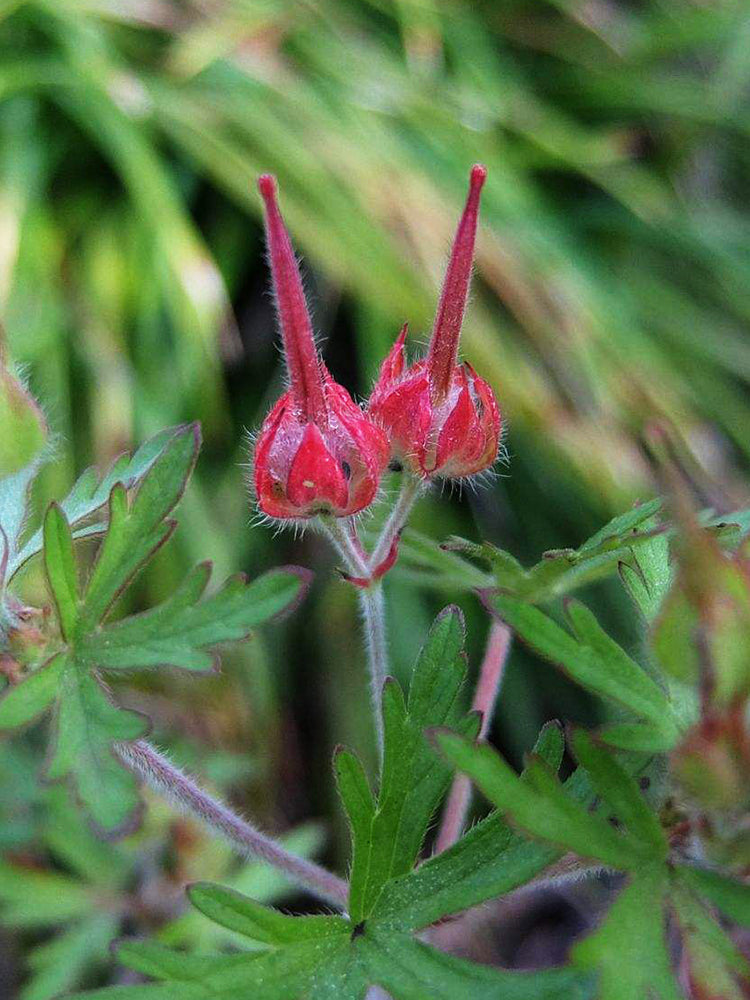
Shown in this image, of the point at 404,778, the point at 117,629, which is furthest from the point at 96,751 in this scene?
the point at 404,778

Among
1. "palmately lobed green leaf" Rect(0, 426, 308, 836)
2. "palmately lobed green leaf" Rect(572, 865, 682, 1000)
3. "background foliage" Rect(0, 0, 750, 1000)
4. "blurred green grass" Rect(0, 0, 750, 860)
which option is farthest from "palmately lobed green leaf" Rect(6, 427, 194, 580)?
"blurred green grass" Rect(0, 0, 750, 860)

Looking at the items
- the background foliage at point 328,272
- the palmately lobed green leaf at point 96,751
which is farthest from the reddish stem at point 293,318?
the background foliage at point 328,272

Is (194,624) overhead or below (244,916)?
overhead

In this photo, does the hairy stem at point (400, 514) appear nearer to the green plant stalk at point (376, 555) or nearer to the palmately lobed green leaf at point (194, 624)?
the green plant stalk at point (376, 555)

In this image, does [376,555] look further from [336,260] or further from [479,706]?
[336,260]

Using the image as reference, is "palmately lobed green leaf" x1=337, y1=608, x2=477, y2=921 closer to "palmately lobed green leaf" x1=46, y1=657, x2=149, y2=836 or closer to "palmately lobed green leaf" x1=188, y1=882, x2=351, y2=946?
"palmately lobed green leaf" x1=188, y1=882, x2=351, y2=946

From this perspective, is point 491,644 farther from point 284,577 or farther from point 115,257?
point 115,257

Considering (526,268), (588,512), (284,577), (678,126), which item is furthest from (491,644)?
(678,126)
